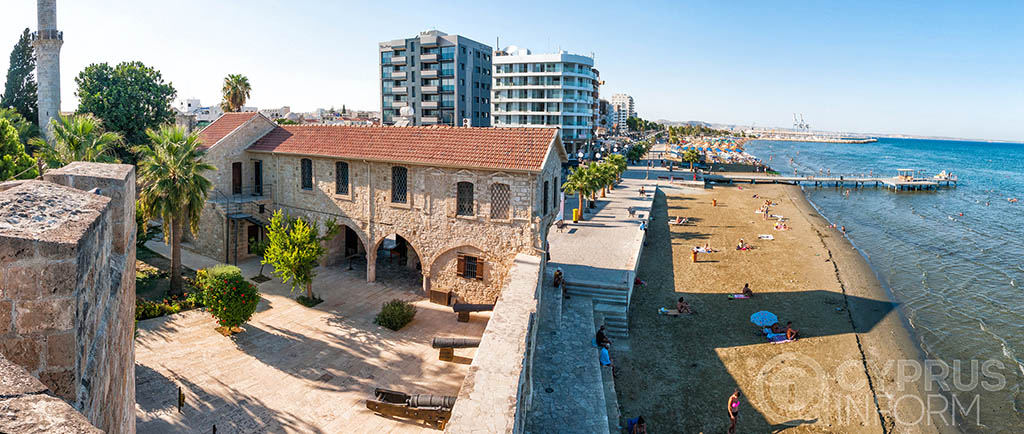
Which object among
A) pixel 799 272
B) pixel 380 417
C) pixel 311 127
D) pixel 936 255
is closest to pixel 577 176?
pixel 799 272

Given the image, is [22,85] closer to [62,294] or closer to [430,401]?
[430,401]

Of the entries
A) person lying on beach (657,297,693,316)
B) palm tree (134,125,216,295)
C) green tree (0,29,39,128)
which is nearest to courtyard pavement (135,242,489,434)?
palm tree (134,125,216,295)

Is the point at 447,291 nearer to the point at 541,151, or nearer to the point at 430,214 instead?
the point at 430,214

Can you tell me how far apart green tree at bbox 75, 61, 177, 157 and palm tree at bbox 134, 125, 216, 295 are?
1916cm

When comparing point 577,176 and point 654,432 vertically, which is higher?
point 577,176

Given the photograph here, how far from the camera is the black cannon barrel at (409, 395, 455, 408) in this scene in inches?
532

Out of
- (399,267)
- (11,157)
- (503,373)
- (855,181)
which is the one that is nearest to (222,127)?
(11,157)

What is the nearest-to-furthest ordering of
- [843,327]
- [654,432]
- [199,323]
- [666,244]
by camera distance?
[654,432] → [199,323] → [843,327] → [666,244]

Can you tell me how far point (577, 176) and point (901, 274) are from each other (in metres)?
22.4

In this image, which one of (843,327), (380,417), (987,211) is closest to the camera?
(380,417)

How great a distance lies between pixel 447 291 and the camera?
22469 mm

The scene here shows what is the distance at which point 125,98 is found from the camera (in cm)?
3756

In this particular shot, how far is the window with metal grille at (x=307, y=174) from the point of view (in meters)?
26.0

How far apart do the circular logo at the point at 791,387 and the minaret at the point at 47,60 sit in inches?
1946
